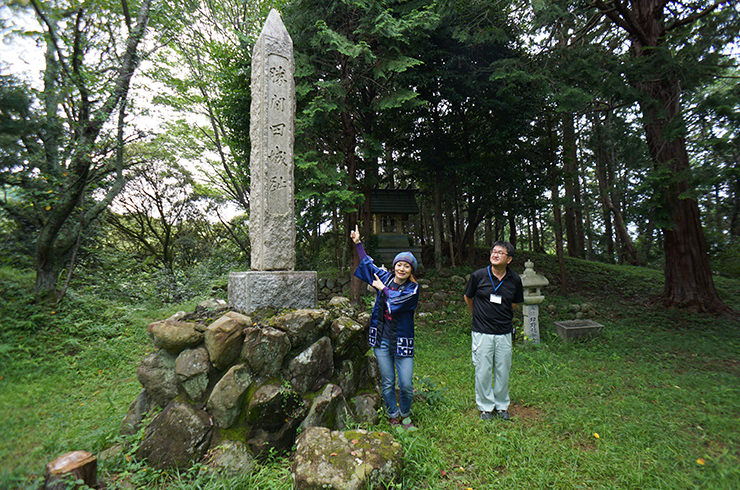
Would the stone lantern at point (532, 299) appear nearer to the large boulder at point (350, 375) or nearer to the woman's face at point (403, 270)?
the woman's face at point (403, 270)

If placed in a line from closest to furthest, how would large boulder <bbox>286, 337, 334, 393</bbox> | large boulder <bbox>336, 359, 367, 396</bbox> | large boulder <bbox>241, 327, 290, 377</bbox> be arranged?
large boulder <bbox>241, 327, 290, 377</bbox> → large boulder <bbox>286, 337, 334, 393</bbox> → large boulder <bbox>336, 359, 367, 396</bbox>

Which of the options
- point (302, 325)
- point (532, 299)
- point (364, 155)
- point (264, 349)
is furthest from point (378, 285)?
point (364, 155)

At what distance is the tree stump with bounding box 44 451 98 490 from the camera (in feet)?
7.03

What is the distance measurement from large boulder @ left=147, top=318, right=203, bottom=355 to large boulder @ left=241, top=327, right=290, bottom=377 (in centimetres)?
51

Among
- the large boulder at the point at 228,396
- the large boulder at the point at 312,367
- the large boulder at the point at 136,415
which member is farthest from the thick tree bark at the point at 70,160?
the large boulder at the point at 312,367

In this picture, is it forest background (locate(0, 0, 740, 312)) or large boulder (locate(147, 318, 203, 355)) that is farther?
forest background (locate(0, 0, 740, 312))

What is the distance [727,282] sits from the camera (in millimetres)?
10461

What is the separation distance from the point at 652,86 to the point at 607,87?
2206 millimetres

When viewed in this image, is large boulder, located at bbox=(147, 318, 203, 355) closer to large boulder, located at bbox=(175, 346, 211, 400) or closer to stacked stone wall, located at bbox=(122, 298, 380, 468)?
stacked stone wall, located at bbox=(122, 298, 380, 468)

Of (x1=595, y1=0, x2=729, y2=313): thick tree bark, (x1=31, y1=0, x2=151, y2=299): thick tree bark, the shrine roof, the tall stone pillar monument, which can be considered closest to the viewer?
the tall stone pillar monument

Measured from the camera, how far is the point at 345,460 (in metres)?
2.42

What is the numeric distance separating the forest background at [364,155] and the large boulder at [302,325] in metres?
1.16

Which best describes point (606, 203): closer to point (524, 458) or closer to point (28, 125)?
point (524, 458)

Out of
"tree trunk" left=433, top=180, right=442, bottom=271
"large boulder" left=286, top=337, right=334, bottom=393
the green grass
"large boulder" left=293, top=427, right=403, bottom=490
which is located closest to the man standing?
the green grass
